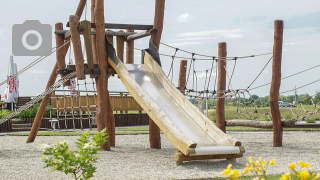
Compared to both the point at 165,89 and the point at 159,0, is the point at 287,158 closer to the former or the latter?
the point at 165,89

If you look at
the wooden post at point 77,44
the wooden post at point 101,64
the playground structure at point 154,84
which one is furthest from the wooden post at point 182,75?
the wooden post at point 77,44

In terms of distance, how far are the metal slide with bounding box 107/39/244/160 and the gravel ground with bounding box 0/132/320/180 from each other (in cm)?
33

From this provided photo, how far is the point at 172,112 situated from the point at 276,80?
3158 millimetres

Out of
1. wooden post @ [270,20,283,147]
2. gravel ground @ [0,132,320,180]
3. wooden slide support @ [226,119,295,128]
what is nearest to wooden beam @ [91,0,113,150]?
gravel ground @ [0,132,320,180]

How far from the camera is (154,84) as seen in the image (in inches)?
422

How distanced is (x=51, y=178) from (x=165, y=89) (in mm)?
4234

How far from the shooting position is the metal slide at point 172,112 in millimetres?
8070

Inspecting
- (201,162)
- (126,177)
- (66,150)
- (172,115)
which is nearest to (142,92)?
(172,115)

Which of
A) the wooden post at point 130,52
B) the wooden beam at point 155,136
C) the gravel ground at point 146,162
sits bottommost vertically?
the gravel ground at point 146,162

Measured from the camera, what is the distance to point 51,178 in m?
6.91

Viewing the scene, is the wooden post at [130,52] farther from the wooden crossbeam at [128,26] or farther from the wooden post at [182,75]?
the wooden post at [182,75]

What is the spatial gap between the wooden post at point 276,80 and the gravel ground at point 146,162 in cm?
42

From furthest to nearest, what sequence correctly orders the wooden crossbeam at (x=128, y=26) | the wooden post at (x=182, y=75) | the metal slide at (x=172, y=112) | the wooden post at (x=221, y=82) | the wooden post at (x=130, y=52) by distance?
the wooden post at (x=182, y=75), the wooden post at (x=130, y=52), the wooden post at (x=221, y=82), the wooden crossbeam at (x=128, y=26), the metal slide at (x=172, y=112)

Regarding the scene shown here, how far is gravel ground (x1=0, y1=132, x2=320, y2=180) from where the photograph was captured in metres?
7.20
